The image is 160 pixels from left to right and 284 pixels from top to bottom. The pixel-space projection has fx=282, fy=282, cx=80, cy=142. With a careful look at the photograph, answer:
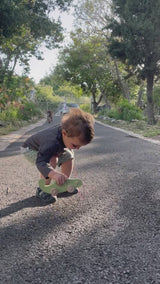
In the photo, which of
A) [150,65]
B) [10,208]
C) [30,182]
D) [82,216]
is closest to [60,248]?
[82,216]

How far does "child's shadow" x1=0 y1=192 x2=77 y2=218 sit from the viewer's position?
2199 mm

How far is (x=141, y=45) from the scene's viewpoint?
12.4 m

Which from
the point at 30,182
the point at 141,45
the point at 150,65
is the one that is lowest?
the point at 30,182

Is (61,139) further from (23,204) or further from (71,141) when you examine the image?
(23,204)

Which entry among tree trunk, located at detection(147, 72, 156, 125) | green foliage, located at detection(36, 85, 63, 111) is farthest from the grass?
green foliage, located at detection(36, 85, 63, 111)

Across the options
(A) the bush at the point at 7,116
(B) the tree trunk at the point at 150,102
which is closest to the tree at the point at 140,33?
(B) the tree trunk at the point at 150,102

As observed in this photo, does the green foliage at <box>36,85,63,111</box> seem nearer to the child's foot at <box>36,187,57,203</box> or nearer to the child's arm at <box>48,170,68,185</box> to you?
the child's foot at <box>36,187,57,203</box>

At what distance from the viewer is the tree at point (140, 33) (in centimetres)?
1163

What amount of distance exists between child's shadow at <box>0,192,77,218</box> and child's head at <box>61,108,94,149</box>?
0.63 metres

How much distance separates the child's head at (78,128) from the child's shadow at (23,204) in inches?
24.8

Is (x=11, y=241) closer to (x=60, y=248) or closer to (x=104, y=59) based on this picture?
(x=60, y=248)

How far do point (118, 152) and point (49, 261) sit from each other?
12.9ft

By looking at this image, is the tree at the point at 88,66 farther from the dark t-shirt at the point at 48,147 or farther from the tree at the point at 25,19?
the dark t-shirt at the point at 48,147

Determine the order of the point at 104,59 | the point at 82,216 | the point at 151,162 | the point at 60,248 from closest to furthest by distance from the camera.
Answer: the point at 60,248, the point at 82,216, the point at 151,162, the point at 104,59
